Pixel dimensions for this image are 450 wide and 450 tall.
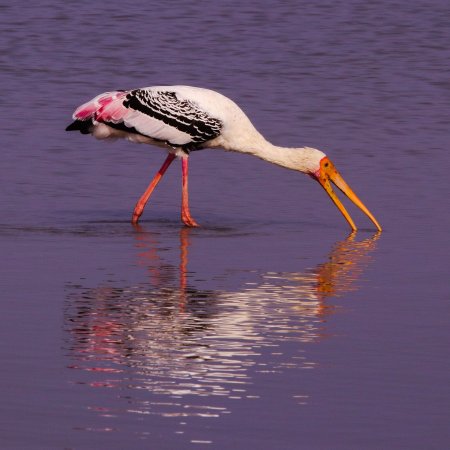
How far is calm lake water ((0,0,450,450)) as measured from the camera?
28.2 ft

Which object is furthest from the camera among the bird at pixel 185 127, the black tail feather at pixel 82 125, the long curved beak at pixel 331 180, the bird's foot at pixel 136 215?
the black tail feather at pixel 82 125

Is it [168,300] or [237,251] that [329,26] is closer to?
[237,251]

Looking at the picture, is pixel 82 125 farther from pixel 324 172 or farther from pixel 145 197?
pixel 324 172

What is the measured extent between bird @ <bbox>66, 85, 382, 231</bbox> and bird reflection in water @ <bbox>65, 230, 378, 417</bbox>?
8.87 feet

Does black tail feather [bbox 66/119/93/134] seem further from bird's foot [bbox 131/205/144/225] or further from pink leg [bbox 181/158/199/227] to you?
bird's foot [bbox 131/205/144/225]

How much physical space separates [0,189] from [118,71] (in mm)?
8724

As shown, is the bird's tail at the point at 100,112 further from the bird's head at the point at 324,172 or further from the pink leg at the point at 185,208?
the bird's head at the point at 324,172

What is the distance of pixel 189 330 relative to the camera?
10.4 metres

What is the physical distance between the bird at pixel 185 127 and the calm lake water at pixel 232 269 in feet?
1.14

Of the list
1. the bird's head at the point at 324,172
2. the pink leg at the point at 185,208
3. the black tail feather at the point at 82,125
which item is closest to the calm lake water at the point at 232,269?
the pink leg at the point at 185,208

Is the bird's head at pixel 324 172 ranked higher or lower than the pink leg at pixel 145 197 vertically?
higher

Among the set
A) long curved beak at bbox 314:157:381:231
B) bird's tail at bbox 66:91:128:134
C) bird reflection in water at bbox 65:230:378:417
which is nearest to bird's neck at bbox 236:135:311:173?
long curved beak at bbox 314:157:381:231

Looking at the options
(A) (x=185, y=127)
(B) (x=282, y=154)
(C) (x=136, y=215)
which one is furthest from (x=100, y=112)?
(B) (x=282, y=154)

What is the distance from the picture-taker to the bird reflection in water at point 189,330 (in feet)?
29.9
